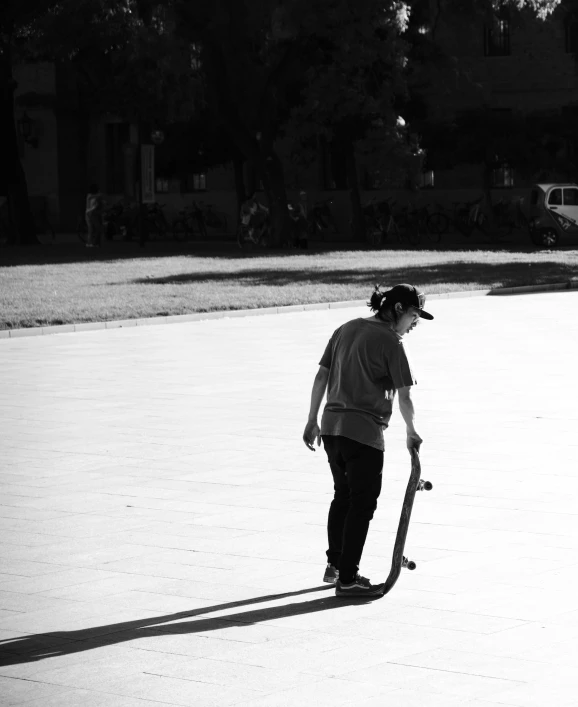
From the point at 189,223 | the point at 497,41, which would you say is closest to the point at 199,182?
the point at 189,223

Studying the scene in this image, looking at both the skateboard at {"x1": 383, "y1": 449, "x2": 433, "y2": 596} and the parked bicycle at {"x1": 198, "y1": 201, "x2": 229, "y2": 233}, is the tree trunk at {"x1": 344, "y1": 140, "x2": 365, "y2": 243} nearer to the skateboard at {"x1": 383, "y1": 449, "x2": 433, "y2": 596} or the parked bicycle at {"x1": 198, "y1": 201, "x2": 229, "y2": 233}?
the parked bicycle at {"x1": 198, "y1": 201, "x2": 229, "y2": 233}

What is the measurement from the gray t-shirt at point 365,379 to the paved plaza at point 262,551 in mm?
682

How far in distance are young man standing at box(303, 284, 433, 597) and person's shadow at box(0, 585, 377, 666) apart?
24cm

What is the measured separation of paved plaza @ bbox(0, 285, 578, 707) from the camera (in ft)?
16.6

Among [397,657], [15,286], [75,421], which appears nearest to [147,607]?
[397,657]

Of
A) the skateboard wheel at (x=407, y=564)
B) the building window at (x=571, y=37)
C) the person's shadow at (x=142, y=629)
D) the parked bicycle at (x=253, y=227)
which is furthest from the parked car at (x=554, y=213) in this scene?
the person's shadow at (x=142, y=629)

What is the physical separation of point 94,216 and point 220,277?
1328 centimetres

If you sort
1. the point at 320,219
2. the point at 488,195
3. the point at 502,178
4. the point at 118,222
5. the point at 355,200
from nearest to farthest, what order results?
the point at 488,195
the point at 355,200
the point at 118,222
the point at 320,219
the point at 502,178

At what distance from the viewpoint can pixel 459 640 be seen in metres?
5.49

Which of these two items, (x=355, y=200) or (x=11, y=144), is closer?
(x=11, y=144)

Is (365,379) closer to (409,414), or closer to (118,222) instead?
(409,414)

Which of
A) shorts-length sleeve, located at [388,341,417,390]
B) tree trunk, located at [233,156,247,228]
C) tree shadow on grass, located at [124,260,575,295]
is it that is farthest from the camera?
tree trunk, located at [233,156,247,228]

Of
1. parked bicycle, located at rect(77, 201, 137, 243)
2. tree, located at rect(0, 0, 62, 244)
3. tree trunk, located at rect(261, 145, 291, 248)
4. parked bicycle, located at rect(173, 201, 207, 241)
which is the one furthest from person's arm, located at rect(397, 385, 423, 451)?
parked bicycle, located at rect(173, 201, 207, 241)

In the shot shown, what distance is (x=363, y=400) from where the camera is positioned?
627 cm
